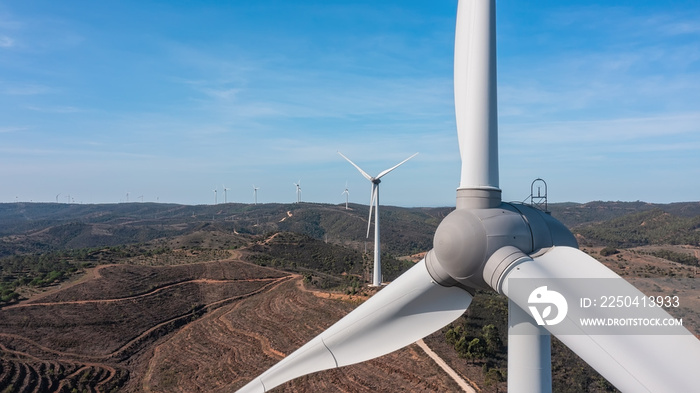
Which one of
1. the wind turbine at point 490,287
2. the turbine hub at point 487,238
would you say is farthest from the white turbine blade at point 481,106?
the turbine hub at point 487,238

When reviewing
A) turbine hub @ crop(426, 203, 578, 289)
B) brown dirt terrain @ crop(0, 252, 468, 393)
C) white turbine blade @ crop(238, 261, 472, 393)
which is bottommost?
brown dirt terrain @ crop(0, 252, 468, 393)

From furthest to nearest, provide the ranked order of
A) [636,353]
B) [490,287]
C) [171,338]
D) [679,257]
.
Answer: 1. [679,257]
2. [171,338]
3. [490,287]
4. [636,353]

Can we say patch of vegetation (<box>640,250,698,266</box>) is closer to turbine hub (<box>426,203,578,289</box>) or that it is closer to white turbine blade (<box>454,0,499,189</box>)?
turbine hub (<box>426,203,578,289</box>)

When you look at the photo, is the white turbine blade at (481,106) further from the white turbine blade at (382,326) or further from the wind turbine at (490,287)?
the white turbine blade at (382,326)

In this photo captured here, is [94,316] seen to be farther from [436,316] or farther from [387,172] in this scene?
[436,316]

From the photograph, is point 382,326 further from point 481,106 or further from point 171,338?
point 171,338

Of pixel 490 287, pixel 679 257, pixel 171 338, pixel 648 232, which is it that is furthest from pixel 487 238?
pixel 648 232

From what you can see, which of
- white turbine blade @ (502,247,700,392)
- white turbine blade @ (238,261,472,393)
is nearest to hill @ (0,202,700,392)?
white turbine blade @ (238,261,472,393)
